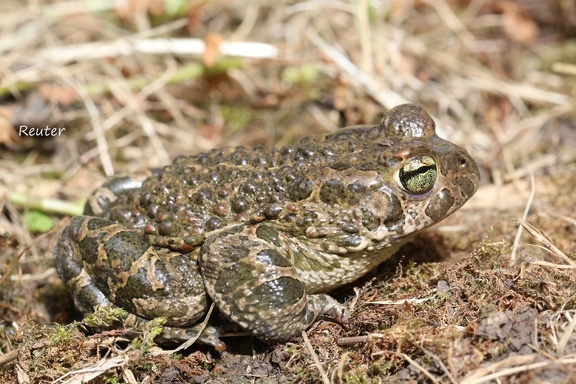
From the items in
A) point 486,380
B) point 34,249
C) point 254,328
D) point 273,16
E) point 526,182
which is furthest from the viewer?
point 273,16

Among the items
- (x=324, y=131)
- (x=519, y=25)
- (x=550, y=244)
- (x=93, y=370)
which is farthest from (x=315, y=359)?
(x=519, y=25)

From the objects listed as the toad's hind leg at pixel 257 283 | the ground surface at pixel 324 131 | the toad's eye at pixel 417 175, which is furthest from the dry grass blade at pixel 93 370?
the toad's eye at pixel 417 175

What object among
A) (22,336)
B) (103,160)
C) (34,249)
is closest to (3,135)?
(103,160)

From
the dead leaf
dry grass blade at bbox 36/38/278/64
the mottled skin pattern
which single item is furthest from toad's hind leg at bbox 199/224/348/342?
the dead leaf

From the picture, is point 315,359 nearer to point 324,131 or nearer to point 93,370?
point 93,370

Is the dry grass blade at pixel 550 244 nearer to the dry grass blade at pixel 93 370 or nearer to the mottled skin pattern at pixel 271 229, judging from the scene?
the mottled skin pattern at pixel 271 229

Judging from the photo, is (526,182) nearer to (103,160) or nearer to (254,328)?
(254,328)
